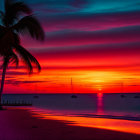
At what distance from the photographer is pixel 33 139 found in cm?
1195

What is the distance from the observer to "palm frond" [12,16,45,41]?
27844mm

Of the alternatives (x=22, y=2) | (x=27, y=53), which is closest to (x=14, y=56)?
(x=27, y=53)

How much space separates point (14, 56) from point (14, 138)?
56.4 feet

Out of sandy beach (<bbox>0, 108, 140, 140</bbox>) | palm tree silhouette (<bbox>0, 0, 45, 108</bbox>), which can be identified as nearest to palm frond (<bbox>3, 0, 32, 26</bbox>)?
palm tree silhouette (<bbox>0, 0, 45, 108</bbox>)

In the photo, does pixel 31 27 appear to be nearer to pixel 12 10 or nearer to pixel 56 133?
pixel 12 10

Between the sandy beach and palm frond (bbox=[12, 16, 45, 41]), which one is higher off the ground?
palm frond (bbox=[12, 16, 45, 41])

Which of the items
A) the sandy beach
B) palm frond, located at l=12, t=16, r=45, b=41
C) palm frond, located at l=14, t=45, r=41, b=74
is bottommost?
the sandy beach

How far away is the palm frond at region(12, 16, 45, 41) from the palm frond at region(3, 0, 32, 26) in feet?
2.82

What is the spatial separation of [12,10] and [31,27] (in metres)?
2.82

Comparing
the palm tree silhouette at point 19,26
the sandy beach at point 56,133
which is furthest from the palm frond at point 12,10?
the sandy beach at point 56,133

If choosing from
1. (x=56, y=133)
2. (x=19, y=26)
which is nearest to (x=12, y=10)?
(x=19, y=26)

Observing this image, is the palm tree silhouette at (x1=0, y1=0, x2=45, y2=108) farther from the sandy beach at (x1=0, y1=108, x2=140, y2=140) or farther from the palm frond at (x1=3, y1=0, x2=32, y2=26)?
the sandy beach at (x1=0, y1=108, x2=140, y2=140)

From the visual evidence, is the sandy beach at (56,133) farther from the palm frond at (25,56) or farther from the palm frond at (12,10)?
the palm frond at (12,10)

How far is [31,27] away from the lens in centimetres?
2783
